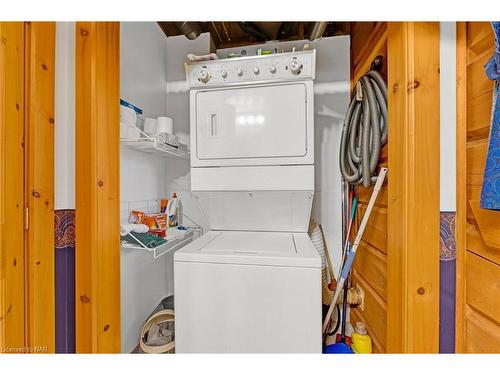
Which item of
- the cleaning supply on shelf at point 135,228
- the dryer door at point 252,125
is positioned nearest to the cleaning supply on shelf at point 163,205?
the cleaning supply on shelf at point 135,228

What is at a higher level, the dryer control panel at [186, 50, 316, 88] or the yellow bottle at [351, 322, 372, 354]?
the dryer control panel at [186, 50, 316, 88]

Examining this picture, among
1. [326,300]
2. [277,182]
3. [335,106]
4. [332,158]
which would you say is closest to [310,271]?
[277,182]

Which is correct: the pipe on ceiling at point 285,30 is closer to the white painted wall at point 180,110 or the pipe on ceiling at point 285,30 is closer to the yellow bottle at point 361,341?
the white painted wall at point 180,110

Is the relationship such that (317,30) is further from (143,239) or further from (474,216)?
(143,239)

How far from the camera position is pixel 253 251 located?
4.59 ft

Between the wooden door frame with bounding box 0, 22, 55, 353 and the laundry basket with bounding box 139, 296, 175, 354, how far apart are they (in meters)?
0.72

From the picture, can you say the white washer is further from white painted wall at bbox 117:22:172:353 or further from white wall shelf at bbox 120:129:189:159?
white wall shelf at bbox 120:129:189:159

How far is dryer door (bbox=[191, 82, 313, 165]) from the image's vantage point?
158 centimetres

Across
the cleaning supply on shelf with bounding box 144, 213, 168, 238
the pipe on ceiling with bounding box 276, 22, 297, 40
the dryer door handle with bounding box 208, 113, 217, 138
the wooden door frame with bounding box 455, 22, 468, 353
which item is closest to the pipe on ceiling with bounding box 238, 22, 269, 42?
the pipe on ceiling with bounding box 276, 22, 297, 40

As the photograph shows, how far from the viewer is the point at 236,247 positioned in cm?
148

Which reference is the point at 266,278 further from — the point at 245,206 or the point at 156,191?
the point at 156,191

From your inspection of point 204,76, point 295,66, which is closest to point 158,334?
point 204,76

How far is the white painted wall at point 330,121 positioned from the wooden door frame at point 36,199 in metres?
1.77

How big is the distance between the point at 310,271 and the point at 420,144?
0.80 meters
